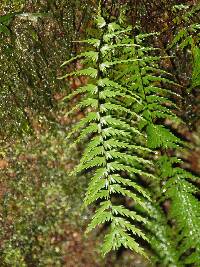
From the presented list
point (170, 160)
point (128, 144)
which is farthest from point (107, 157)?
point (170, 160)

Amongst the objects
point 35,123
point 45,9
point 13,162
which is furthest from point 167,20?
point 13,162

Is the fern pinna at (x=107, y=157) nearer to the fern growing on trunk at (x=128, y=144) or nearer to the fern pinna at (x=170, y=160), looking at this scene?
the fern growing on trunk at (x=128, y=144)

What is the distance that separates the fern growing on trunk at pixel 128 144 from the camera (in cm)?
196

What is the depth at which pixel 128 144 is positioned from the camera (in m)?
2.42

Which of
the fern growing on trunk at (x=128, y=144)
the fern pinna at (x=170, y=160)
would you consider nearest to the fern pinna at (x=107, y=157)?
the fern growing on trunk at (x=128, y=144)

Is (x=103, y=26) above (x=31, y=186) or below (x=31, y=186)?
above

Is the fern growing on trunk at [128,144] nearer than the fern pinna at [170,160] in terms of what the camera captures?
Yes

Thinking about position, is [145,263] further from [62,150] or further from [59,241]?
[62,150]

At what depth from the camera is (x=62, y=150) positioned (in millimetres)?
3334

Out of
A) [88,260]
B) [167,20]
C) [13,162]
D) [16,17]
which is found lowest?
[88,260]

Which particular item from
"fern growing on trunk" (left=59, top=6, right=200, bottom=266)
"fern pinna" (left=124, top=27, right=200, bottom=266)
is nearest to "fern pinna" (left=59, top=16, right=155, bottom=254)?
"fern growing on trunk" (left=59, top=6, right=200, bottom=266)

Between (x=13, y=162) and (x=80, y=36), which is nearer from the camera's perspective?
(x=80, y=36)

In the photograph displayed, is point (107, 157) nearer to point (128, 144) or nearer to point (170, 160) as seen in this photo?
point (128, 144)

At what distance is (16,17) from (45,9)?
0.22 m
